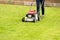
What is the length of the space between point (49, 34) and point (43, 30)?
1.65ft

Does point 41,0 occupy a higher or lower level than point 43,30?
higher

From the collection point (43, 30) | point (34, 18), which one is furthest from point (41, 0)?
point (43, 30)

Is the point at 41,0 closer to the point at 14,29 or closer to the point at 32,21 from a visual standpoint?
the point at 32,21

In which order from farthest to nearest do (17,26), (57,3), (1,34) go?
1. (57,3)
2. (17,26)
3. (1,34)

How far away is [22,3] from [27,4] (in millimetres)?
370

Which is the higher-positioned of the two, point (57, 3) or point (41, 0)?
point (41, 0)

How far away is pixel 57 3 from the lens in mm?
A: 14516

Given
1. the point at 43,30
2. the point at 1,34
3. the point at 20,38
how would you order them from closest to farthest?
the point at 20,38, the point at 1,34, the point at 43,30

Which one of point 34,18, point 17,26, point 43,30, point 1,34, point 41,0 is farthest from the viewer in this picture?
point 41,0

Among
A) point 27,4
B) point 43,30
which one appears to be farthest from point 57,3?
point 43,30

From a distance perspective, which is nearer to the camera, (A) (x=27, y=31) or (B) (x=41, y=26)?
(A) (x=27, y=31)

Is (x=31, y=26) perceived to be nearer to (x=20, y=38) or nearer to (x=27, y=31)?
(x=27, y=31)

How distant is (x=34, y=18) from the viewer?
8062 mm

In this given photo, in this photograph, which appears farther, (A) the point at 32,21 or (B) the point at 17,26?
(A) the point at 32,21
